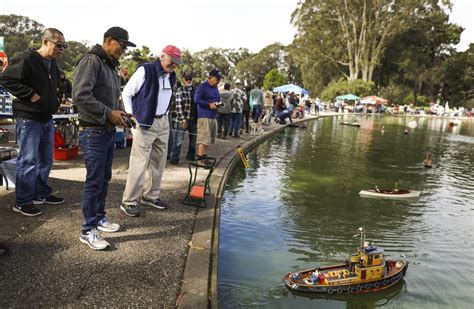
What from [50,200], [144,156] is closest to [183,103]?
[144,156]

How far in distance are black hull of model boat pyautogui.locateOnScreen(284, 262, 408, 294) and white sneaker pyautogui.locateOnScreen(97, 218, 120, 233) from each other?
2079 mm

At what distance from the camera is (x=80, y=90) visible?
389 centimetres

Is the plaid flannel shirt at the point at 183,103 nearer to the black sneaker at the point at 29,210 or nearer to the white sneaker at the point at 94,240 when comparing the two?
the black sneaker at the point at 29,210

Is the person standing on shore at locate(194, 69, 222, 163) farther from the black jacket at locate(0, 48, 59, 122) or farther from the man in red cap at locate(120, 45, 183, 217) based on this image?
the black jacket at locate(0, 48, 59, 122)

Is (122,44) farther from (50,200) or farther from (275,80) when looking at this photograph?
(275,80)

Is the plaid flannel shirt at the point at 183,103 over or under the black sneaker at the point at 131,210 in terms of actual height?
over

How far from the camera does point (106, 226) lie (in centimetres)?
462

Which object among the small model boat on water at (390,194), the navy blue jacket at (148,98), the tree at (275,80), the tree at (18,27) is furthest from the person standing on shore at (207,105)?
the tree at (18,27)

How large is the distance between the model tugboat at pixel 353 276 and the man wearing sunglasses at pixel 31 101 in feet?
10.6

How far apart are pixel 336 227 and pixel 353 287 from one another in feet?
7.55

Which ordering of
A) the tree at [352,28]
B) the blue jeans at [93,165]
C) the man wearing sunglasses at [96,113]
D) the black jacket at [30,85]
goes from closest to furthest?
the man wearing sunglasses at [96,113] < the blue jeans at [93,165] < the black jacket at [30,85] < the tree at [352,28]

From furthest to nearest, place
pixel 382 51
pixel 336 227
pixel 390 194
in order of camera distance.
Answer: pixel 382 51
pixel 390 194
pixel 336 227

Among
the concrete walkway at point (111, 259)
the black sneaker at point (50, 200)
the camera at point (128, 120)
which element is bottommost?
the concrete walkway at point (111, 259)

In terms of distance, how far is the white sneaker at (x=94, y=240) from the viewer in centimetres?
409
